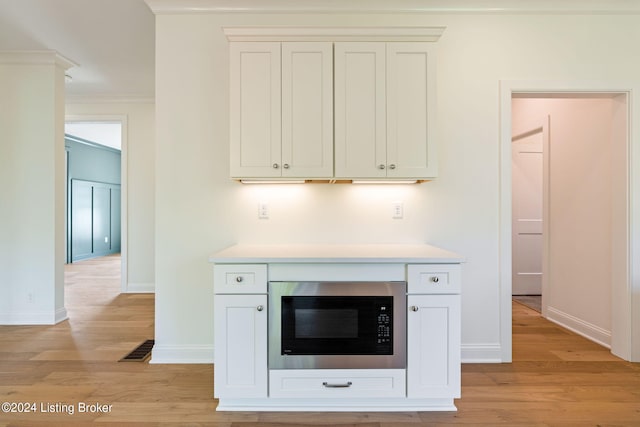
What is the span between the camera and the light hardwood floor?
1957 millimetres

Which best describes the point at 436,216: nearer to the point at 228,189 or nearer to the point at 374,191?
the point at 374,191

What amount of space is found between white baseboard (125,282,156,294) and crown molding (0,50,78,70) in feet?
9.41

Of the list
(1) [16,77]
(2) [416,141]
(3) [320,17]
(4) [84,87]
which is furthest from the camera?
(4) [84,87]

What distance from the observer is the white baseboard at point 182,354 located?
105 inches

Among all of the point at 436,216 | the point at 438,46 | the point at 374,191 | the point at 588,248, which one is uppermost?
the point at 438,46

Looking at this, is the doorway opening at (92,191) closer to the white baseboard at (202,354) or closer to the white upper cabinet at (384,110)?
the white baseboard at (202,354)

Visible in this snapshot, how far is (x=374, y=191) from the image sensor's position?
8.80 ft

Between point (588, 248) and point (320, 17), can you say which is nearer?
point (320, 17)

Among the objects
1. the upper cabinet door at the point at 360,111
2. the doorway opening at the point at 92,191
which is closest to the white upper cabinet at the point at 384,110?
the upper cabinet door at the point at 360,111

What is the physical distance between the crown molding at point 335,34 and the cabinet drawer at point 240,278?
1.52m

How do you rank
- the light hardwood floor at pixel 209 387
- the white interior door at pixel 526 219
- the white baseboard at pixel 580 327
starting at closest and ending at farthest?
the light hardwood floor at pixel 209 387 → the white baseboard at pixel 580 327 → the white interior door at pixel 526 219

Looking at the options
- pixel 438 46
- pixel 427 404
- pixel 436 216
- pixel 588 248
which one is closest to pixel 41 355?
pixel 427 404

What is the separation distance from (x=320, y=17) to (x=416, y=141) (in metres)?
1.23

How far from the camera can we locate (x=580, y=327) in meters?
3.23
